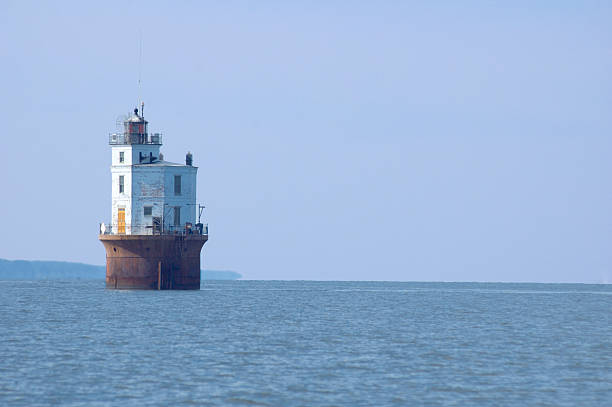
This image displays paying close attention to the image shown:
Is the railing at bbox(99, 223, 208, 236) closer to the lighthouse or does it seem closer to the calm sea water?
the lighthouse

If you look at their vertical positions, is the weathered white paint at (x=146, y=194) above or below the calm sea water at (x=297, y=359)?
above

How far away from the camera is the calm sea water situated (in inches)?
1436

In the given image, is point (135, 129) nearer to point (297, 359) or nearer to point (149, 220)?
point (149, 220)


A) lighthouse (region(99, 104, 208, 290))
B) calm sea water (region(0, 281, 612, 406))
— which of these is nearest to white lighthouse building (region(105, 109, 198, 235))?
lighthouse (region(99, 104, 208, 290))

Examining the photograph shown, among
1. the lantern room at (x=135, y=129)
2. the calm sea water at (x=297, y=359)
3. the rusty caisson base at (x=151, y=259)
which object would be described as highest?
the lantern room at (x=135, y=129)

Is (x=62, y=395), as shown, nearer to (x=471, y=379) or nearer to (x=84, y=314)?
(x=471, y=379)

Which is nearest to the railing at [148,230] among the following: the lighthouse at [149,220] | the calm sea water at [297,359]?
the lighthouse at [149,220]

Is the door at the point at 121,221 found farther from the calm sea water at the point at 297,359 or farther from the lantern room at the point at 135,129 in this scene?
the calm sea water at the point at 297,359

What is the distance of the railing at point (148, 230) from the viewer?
308 feet

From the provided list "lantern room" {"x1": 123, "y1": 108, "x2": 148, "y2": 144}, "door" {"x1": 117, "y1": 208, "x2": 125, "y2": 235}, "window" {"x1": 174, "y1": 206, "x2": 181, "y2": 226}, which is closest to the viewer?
"door" {"x1": 117, "y1": 208, "x2": 125, "y2": 235}

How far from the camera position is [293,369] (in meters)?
42.6

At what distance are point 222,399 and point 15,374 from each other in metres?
8.90

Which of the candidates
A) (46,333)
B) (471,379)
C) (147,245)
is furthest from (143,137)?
(471,379)

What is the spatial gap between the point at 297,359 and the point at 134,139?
5416cm
